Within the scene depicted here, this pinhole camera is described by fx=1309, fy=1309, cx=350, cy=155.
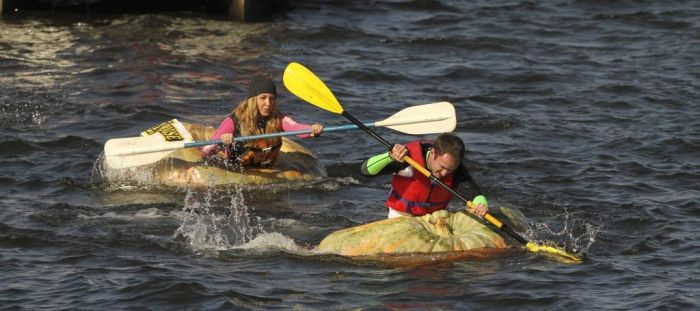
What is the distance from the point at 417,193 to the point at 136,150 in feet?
8.32

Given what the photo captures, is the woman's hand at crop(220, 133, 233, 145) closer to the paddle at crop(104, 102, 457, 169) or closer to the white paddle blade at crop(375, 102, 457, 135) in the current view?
the paddle at crop(104, 102, 457, 169)

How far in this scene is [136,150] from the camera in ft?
32.5

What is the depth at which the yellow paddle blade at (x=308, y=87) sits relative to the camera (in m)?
9.66

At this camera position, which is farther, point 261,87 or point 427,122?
point 261,87

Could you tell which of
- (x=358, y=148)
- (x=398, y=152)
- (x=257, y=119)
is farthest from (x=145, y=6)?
(x=398, y=152)

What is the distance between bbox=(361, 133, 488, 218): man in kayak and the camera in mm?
7953

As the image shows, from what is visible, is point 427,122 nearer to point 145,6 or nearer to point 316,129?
point 316,129

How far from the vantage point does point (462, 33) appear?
56.2ft

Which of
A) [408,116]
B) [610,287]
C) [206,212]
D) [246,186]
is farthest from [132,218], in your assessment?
[610,287]

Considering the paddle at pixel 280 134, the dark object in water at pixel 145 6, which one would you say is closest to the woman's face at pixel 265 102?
the paddle at pixel 280 134

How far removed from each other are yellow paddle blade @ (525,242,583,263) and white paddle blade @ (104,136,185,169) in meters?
2.95

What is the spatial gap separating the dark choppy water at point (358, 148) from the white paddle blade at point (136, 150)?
304 mm

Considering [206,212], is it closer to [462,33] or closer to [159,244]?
[159,244]

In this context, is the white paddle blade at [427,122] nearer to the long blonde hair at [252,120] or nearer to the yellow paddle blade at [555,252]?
the long blonde hair at [252,120]
